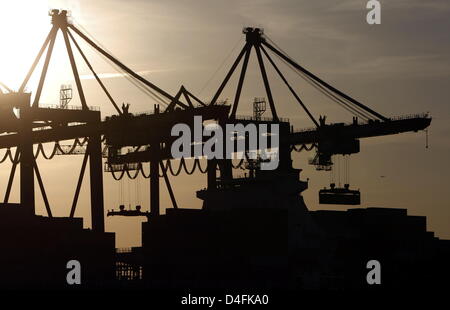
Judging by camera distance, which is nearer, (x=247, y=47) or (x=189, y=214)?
(x=189, y=214)

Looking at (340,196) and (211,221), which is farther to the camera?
(340,196)

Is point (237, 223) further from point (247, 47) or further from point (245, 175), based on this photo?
point (247, 47)

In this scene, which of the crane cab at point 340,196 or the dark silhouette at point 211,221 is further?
the crane cab at point 340,196

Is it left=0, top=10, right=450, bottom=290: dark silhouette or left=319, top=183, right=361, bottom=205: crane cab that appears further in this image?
left=319, top=183, right=361, bottom=205: crane cab

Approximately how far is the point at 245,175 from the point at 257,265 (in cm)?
1795

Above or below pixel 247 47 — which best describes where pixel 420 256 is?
below

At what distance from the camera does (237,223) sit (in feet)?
285

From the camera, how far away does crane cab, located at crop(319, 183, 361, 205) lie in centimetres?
11325

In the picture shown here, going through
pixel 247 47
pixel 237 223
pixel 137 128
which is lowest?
pixel 237 223

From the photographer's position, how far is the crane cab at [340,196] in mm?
113250

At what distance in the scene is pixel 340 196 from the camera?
A: 371ft

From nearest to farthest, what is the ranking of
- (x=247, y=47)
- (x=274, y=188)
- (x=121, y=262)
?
(x=274, y=188) < (x=121, y=262) < (x=247, y=47)

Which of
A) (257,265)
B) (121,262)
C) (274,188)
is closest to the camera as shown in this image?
(257,265)
